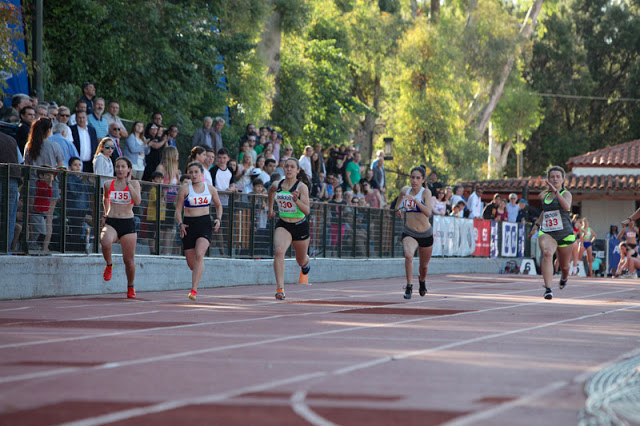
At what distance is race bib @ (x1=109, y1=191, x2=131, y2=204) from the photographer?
1575 centimetres

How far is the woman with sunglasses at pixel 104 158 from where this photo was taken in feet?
56.2

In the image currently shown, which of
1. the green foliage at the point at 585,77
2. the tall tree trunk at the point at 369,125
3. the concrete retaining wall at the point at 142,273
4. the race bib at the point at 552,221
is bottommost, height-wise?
the concrete retaining wall at the point at 142,273

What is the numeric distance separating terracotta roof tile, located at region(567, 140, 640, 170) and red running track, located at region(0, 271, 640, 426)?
40600mm

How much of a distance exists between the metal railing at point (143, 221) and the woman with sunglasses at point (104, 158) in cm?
54

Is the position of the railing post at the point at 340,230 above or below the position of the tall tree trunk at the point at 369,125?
below

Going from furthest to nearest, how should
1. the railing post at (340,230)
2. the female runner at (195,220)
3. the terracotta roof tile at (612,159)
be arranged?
the terracotta roof tile at (612,159)
the railing post at (340,230)
the female runner at (195,220)

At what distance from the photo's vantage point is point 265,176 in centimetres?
2228

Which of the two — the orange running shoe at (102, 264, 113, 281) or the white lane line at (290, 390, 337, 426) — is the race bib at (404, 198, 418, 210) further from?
the white lane line at (290, 390, 337, 426)

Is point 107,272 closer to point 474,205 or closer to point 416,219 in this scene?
point 416,219

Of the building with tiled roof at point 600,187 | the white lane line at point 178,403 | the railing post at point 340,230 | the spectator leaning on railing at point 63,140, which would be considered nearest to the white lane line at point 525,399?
the white lane line at point 178,403

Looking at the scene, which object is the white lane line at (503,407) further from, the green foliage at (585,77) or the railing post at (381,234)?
the green foliage at (585,77)

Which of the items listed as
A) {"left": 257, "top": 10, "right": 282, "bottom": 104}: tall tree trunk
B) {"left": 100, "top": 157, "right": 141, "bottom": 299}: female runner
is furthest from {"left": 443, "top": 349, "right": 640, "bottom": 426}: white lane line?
{"left": 257, "top": 10, "right": 282, "bottom": 104}: tall tree trunk

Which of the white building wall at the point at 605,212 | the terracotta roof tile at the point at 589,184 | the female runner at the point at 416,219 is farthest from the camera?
the white building wall at the point at 605,212

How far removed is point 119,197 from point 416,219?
496 cm
